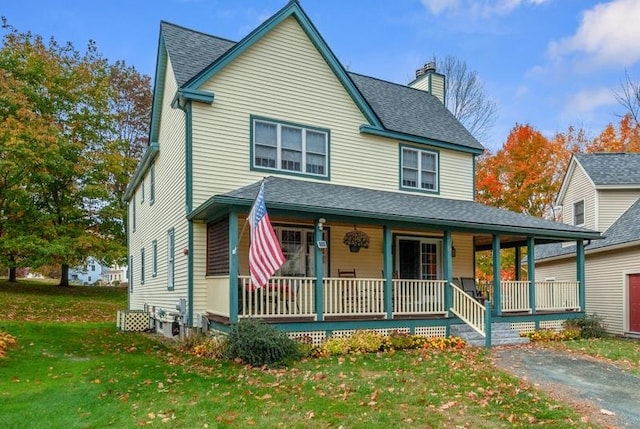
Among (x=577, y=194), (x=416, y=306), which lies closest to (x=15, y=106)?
(x=416, y=306)

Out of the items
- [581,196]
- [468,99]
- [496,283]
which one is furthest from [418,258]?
[468,99]

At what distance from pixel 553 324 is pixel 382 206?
621 cm

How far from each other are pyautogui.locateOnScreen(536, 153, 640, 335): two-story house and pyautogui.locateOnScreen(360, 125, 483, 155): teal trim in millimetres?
5831

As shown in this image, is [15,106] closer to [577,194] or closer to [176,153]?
[176,153]

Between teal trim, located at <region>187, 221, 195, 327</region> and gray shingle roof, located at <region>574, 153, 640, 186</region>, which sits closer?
teal trim, located at <region>187, 221, 195, 327</region>

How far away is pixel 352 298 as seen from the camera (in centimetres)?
1227

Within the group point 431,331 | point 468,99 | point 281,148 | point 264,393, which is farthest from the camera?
point 468,99

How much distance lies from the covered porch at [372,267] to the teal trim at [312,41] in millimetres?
2586

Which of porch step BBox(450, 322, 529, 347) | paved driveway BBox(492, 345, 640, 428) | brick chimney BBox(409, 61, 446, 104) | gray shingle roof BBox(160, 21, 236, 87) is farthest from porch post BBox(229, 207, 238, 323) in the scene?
brick chimney BBox(409, 61, 446, 104)

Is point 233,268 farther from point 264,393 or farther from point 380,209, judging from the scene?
point 380,209

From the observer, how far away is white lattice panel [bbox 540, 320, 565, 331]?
1406 centimetres

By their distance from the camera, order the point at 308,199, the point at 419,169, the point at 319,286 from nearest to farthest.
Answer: the point at 319,286
the point at 308,199
the point at 419,169

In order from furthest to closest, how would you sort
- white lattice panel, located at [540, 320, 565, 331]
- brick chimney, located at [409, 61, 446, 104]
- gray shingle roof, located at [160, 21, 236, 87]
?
brick chimney, located at [409, 61, 446, 104] → white lattice panel, located at [540, 320, 565, 331] → gray shingle roof, located at [160, 21, 236, 87]

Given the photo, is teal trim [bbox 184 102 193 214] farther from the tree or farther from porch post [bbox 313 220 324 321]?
the tree
